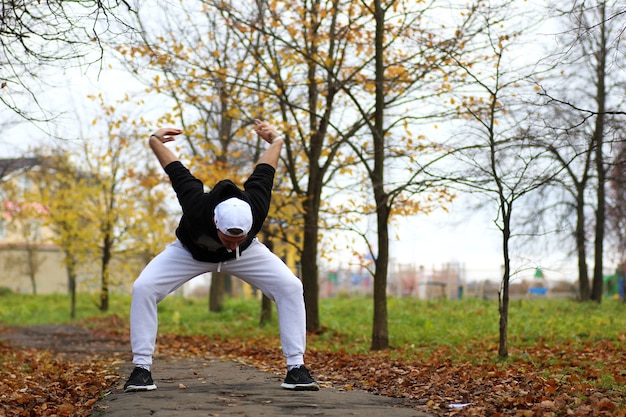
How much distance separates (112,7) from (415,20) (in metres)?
7.74

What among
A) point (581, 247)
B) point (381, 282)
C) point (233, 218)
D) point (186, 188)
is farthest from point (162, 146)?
point (581, 247)

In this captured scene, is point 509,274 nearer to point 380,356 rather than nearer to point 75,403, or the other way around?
point 380,356

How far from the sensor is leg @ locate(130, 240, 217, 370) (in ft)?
20.2

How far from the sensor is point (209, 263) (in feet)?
20.6

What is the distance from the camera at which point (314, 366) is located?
9734mm

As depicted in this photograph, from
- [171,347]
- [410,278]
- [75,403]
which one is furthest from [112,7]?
[410,278]

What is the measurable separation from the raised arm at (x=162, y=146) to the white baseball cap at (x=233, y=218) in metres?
0.85

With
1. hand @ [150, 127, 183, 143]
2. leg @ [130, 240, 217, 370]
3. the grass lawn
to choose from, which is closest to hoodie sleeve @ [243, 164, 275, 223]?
leg @ [130, 240, 217, 370]

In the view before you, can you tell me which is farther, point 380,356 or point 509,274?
point 380,356

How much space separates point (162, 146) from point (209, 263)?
1088 millimetres

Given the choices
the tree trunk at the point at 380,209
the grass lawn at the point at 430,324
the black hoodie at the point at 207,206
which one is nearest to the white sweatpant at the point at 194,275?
the black hoodie at the point at 207,206

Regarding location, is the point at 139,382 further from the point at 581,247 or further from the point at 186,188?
the point at 581,247

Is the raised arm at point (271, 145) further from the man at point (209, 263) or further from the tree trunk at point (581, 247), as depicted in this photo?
the tree trunk at point (581, 247)

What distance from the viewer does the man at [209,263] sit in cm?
601
